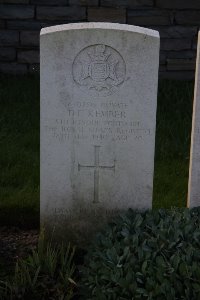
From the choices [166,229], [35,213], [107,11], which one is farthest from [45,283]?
[107,11]

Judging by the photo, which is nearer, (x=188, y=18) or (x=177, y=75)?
(x=188, y=18)

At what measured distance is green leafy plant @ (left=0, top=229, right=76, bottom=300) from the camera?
3.65 metres

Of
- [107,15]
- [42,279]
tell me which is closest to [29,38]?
[107,15]

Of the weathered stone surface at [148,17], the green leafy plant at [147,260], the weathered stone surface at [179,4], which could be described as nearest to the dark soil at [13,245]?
the green leafy plant at [147,260]

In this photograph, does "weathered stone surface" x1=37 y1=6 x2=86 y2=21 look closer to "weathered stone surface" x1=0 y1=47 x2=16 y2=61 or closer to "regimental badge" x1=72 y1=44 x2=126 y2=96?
"weathered stone surface" x1=0 y1=47 x2=16 y2=61

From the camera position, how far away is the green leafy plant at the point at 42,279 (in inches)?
144

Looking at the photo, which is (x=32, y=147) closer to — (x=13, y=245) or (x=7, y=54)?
(x=13, y=245)

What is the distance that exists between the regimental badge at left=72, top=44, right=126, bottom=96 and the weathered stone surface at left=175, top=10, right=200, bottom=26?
417 cm

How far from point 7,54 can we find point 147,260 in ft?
16.9

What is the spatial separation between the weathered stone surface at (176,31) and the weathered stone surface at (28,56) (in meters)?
1.48

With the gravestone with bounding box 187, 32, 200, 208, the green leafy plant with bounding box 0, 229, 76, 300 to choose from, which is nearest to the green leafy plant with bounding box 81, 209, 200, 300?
the green leafy plant with bounding box 0, 229, 76, 300

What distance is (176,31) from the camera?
789cm

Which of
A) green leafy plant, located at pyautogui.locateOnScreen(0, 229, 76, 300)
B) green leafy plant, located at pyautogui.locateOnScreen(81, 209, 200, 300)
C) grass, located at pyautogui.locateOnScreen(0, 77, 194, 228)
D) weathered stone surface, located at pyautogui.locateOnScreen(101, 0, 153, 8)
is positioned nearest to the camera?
green leafy plant, located at pyautogui.locateOnScreen(81, 209, 200, 300)

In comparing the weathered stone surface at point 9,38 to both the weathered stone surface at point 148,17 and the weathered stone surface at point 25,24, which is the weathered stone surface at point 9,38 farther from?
the weathered stone surface at point 148,17
